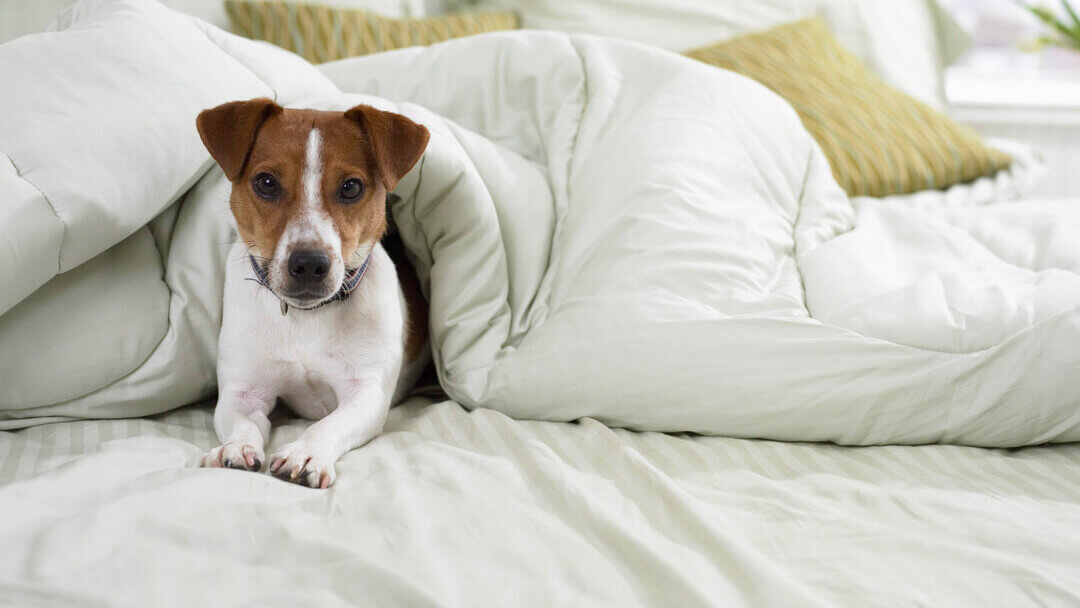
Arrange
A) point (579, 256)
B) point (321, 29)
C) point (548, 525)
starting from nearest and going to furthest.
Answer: point (548, 525)
point (579, 256)
point (321, 29)

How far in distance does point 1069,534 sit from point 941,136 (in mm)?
1687

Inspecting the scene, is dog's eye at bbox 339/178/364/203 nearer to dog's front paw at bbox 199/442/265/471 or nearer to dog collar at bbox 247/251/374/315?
dog collar at bbox 247/251/374/315

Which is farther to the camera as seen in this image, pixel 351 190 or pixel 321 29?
pixel 321 29

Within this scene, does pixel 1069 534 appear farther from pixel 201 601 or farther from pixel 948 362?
pixel 201 601

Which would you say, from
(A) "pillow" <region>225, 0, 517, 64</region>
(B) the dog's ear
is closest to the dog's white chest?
(B) the dog's ear

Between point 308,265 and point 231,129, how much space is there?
0.25 meters

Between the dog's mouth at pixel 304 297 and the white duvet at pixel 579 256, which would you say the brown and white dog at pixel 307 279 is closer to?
the dog's mouth at pixel 304 297

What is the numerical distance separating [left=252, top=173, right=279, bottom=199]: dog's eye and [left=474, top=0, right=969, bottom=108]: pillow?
1.52 metres

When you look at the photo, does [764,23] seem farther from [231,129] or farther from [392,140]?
[231,129]

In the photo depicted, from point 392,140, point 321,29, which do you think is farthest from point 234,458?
point 321,29

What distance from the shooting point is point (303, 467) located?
3.91 ft

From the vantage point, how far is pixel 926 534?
1019 millimetres

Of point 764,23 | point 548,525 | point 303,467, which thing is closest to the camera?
point 548,525

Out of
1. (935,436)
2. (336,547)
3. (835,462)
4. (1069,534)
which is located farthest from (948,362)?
(336,547)
